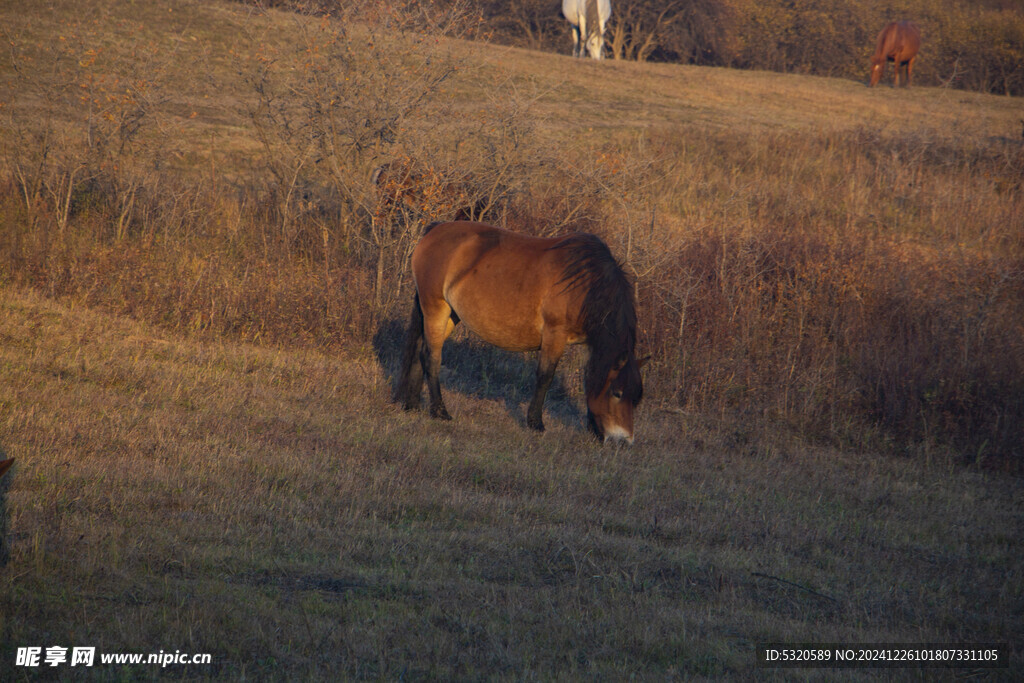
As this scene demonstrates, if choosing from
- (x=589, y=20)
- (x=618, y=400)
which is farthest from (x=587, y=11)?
(x=618, y=400)

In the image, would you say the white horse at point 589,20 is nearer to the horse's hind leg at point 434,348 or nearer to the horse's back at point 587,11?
the horse's back at point 587,11

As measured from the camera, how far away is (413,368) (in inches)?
286

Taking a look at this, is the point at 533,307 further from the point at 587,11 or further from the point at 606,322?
the point at 587,11

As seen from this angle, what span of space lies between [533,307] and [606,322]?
65cm

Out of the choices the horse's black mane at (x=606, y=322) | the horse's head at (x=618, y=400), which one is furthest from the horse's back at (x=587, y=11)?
the horse's head at (x=618, y=400)

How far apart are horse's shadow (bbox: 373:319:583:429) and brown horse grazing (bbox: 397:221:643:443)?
806mm

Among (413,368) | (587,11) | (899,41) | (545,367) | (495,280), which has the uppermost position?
(587,11)

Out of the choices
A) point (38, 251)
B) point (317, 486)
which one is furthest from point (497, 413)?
point (38, 251)

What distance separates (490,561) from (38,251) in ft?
26.6

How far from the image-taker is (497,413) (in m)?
7.32

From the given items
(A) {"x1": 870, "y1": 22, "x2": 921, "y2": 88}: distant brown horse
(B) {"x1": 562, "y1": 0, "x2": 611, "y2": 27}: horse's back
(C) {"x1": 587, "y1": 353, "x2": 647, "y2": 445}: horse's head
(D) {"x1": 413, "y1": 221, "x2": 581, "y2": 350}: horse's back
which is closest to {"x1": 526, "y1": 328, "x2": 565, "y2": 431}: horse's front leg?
(D) {"x1": 413, "y1": 221, "x2": 581, "y2": 350}: horse's back

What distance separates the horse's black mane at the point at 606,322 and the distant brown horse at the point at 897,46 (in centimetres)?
3194

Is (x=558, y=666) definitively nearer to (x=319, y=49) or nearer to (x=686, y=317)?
(x=686, y=317)

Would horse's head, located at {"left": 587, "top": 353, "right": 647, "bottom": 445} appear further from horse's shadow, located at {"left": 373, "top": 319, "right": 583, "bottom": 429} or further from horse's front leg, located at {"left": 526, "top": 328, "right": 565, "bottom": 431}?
horse's shadow, located at {"left": 373, "top": 319, "right": 583, "bottom": 429}
